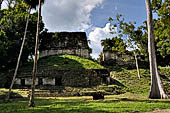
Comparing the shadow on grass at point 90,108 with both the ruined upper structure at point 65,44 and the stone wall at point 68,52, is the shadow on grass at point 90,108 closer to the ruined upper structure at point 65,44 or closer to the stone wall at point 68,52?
the stone wall at point 68,52

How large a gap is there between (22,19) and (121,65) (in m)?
19.5

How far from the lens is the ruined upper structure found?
106 ft

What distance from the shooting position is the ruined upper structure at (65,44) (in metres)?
32.2

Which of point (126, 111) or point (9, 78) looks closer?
point (126, 111)

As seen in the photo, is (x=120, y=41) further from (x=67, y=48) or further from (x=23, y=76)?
(x=23, y=76)

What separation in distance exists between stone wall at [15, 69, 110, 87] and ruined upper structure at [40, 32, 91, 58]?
10.1 m

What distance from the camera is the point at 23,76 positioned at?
2209 centimetres

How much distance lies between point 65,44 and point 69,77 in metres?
12.6

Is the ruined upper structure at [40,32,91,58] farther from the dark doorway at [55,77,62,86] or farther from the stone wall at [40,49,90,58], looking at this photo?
the dark doorway at [55,77,62,86]

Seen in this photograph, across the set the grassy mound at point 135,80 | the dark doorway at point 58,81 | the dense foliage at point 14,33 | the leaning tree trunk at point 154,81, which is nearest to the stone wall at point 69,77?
the dark doorway at point 58,81

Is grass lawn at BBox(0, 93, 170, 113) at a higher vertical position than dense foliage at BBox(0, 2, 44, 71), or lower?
lower

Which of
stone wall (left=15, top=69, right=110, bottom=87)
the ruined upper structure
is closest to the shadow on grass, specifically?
stone wall (left=15, top=69, right=110, bottom=87)

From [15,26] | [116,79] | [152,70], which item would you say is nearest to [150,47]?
[152,70]

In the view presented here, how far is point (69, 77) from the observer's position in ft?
71.3
